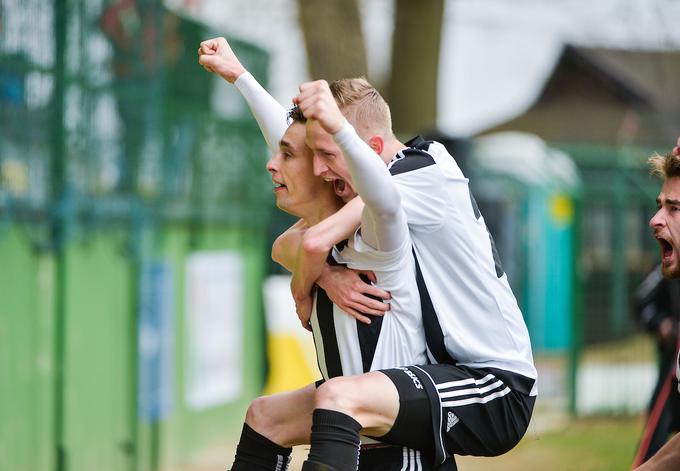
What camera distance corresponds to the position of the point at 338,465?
355cm

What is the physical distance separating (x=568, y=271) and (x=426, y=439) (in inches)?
381

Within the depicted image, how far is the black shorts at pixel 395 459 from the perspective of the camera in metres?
3.94

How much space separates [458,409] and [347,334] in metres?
0.44

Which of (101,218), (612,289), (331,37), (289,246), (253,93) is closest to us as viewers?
(289,246)

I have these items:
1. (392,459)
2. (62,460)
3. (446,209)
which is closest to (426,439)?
(392,459)

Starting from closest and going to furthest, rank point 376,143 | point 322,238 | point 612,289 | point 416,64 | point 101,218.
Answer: point 322,238
point 376,143
point 101,218
point 612,289
point 416,64

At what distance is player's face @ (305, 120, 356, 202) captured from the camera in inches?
148

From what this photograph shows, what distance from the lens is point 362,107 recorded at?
3947 millimetres

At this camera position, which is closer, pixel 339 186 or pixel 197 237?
pixel 339 186

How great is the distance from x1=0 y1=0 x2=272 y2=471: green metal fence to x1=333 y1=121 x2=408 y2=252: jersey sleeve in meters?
3.45

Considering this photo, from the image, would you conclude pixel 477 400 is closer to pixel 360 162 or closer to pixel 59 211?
pixel 360 162

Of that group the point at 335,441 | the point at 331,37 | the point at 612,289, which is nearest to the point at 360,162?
the point at 335,441

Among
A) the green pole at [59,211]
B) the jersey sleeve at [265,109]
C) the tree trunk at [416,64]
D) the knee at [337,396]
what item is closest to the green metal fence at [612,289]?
the tree trunk at [416,64]

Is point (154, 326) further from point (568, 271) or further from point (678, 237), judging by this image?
point (568, 271)
